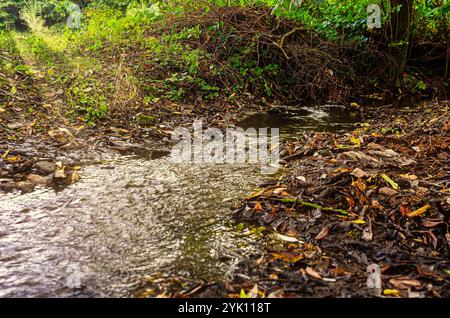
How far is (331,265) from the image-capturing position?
1911 millimetres

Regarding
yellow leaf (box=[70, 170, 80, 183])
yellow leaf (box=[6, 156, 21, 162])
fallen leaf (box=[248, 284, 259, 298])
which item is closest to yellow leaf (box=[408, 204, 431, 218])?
fallen leaf (box=[248, 284, 259, 298])

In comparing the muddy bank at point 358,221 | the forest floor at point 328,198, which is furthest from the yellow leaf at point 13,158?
the muddy bank at point 358,221

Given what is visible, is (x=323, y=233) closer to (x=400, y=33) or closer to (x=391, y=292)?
(x=391, y=292)

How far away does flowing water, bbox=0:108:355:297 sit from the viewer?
185 centimetres

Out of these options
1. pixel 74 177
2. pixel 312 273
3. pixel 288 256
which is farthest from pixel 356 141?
pixel 74 177

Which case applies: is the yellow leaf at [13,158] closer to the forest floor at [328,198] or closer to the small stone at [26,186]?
the forest floor at [328,198]

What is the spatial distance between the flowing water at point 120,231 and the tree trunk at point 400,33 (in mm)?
5443

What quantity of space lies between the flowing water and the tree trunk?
5.44 m

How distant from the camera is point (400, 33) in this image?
23.6 feet

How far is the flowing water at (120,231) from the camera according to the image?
185cm

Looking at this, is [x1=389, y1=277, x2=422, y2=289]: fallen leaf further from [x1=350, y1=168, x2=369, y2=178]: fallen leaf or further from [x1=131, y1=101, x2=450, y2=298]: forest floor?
[x1=350, y1=168, x2=369, y2=178]: fallen leaf

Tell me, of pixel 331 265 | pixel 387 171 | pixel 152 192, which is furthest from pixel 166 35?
pixel 331 265

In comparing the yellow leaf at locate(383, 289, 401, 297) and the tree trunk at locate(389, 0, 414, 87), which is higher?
the tree trunk at locate(389, 0, 414, 87)

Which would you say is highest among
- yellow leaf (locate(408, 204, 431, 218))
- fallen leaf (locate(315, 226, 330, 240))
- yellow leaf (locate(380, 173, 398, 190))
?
yellow leaf (locate(380, 173, 398, 190))
